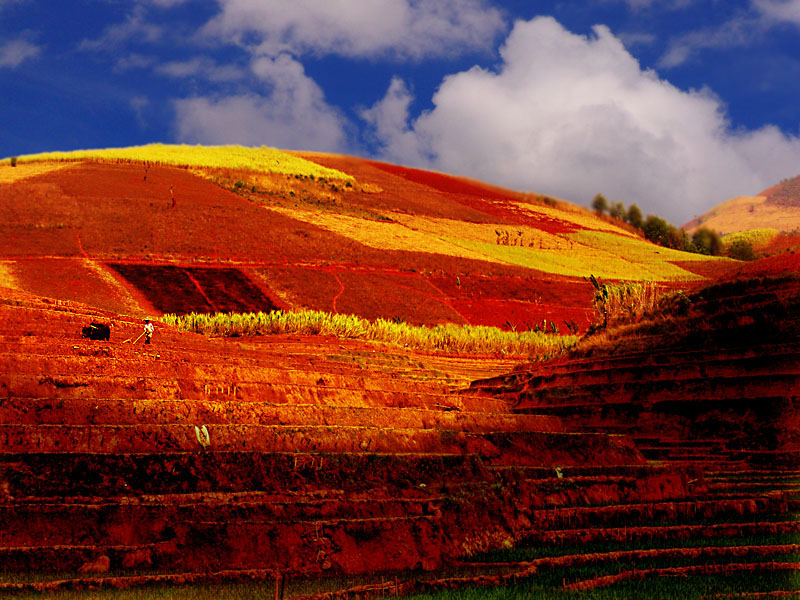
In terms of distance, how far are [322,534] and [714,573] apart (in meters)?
3.38

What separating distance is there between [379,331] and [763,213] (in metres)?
18.2

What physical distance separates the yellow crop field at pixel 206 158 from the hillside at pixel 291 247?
2.14 ft

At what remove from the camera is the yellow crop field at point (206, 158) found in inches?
2442

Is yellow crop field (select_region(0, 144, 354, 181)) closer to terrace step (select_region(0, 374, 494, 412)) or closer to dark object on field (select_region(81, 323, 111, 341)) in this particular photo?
dark object on field (select_region(81, 323, 111, 341))

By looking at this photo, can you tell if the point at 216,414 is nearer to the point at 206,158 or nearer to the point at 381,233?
the point at 381,233

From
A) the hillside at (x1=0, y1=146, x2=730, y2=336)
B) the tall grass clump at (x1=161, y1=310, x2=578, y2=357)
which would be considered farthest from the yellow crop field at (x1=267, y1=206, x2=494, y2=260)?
the tall grass clump at (x1=161, y1=310, x2=578, y2=357)

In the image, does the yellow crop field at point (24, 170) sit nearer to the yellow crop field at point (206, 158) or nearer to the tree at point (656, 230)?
the yellow crop field at point (206, 158)

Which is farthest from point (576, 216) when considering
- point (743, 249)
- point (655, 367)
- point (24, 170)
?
point (655, 367)

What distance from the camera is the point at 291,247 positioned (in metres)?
40.2

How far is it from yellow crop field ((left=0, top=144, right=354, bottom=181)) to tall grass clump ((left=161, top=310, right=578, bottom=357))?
38.6 metres

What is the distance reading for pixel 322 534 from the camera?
6930 mm

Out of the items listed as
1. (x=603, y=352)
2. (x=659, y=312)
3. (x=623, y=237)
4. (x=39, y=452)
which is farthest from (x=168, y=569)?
(x=623, y=237)

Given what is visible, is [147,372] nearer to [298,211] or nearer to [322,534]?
[322,534]

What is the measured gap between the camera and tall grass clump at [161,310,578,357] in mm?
24469
